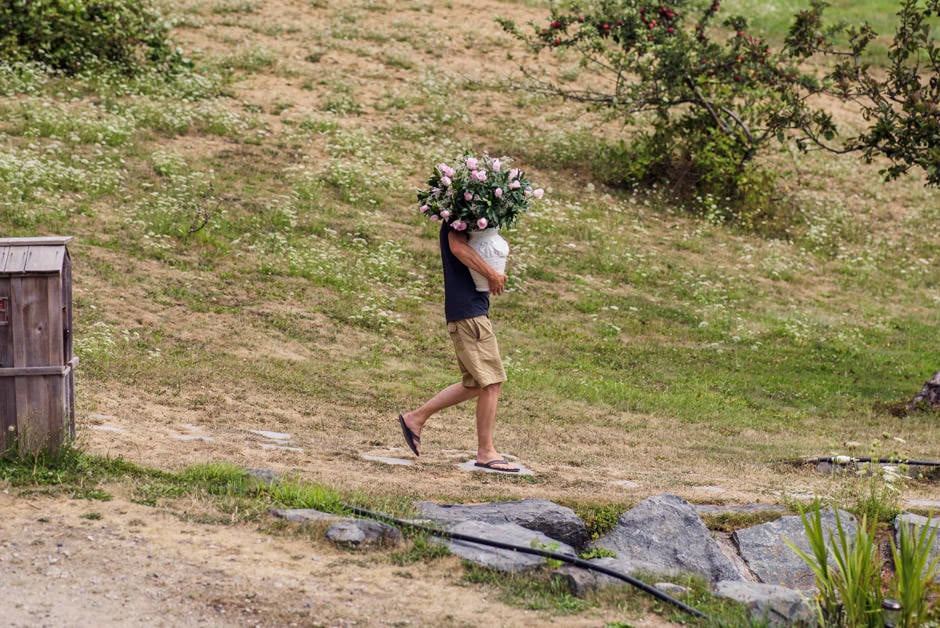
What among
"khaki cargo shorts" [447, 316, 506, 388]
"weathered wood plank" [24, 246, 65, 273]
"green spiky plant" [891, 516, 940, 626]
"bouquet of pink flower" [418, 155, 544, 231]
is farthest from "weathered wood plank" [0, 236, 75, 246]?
"green spiky plant" [891, 516, 940, 626]

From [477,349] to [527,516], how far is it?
4.90 feet

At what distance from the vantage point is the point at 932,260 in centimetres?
1884

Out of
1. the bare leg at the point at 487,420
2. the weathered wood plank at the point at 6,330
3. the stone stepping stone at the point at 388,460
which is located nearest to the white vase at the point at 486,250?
the bare leg at the point at 487,420

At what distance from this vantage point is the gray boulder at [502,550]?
5.45 m

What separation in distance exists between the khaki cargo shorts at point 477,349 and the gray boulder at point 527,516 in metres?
1.13

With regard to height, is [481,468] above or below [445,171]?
below

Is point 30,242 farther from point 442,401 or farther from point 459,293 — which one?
point 442,401

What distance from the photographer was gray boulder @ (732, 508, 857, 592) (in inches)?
253

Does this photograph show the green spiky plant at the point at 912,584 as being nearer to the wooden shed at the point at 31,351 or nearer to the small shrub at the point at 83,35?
the wooden shed at the point at 31,351

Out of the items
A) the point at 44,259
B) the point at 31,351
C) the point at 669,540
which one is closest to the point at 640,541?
the point at 669,540

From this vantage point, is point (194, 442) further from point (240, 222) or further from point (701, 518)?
point (240, 222)

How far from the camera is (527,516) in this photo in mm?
6180

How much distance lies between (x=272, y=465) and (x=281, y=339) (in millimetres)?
4402

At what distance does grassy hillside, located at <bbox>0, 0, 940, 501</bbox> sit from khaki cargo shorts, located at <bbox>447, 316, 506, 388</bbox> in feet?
2.41
